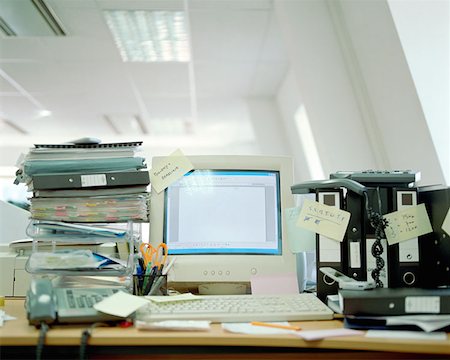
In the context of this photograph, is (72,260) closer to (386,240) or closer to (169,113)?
(386,240)

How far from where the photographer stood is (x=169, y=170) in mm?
1228

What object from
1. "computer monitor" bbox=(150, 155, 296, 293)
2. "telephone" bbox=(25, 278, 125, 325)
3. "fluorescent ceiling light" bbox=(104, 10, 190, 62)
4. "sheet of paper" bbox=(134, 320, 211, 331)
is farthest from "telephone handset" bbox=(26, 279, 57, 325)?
"fluorescent ceiling light" bbox=(104, 10, 190, 62)

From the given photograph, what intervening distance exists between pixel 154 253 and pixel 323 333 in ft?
1.77

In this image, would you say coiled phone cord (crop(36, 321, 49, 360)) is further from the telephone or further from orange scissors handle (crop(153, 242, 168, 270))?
orange scissors handle (crop(153, 242, 168, 270))

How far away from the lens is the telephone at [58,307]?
795mm

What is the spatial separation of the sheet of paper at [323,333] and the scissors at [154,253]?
474 millimetres

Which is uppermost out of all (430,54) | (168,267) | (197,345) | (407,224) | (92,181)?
(430,54)

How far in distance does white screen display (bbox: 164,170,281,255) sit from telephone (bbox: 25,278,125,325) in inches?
13.8

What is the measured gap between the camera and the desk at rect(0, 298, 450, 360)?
2.44ft

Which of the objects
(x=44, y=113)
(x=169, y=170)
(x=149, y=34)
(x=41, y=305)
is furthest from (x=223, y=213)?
(x=44, y=113)

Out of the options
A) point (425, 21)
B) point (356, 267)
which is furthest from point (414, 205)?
point (425, 21)

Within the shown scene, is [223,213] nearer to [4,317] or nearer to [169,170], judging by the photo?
[169,170]

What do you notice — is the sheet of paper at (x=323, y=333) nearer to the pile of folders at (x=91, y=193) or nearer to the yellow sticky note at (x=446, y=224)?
the yellow sticky note at (x=446, y=224)

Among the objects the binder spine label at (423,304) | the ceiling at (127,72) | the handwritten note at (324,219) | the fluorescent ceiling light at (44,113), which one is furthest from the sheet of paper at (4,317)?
the fluorescent ceiling light at (44,113)
